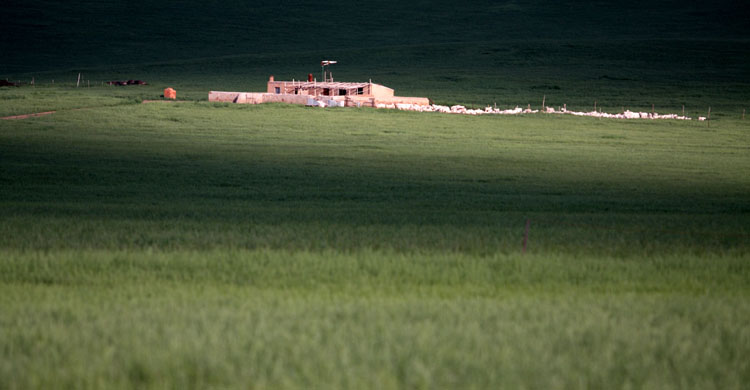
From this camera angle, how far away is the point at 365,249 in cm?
1027

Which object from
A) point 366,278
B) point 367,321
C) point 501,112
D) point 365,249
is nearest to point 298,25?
point 501,112

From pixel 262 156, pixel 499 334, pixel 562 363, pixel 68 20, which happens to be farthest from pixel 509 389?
pixel 68 20

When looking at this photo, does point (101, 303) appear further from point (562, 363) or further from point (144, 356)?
point (562, 363)

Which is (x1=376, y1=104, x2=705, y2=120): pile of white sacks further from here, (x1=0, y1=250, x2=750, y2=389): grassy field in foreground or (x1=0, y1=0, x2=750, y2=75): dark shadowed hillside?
(x1=0, y1=0, x2=750, y2=75): dark shadowed hillside

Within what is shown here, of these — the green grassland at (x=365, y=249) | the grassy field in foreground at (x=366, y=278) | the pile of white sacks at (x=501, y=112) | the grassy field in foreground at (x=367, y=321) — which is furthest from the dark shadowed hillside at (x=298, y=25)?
the grassy field in foreground at (x=367, y=321)

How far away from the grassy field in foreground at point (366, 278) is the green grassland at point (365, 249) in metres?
0.04

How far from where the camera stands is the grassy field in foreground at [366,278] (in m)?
5.21

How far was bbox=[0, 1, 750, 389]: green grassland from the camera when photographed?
17.5 feet

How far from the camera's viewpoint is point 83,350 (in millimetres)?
5410

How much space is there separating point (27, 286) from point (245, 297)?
2355 millimetres

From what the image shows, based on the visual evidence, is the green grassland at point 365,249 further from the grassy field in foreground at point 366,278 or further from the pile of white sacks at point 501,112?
the pile of white sacks at point 501,112

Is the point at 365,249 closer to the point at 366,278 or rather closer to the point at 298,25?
the point at 366,278

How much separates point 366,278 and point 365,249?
5.45 ft

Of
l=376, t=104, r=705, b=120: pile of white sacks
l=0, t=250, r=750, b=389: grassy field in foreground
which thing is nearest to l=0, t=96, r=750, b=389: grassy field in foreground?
l=0, t=250, r=750, b=389: grassy field in foreground
